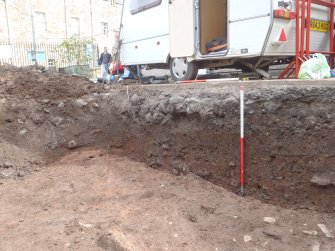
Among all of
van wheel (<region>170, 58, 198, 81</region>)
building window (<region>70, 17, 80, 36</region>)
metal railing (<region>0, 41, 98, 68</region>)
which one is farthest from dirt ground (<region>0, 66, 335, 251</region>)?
building window (<region>70, 17, 80, 36</region>)

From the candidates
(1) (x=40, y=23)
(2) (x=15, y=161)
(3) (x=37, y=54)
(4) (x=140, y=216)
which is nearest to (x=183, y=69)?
(2) (x=15, y=161)

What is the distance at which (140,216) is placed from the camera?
156 inches

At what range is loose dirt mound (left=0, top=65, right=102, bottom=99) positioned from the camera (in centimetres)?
688

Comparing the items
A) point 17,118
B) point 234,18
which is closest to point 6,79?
point 17,118

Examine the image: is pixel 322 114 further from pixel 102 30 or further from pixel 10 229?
pixel 102 30

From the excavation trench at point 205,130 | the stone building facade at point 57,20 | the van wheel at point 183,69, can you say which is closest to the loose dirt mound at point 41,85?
the excavation trench at point 205,130

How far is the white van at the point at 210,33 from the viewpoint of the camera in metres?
5.43

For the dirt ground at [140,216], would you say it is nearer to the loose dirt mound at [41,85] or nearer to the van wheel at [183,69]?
the loose dirt mound at [41,85]

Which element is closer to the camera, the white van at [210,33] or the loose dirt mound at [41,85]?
the white van at [210,33]

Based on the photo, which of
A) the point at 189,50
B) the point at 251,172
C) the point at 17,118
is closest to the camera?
the point at 251,172

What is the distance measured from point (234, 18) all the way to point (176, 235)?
3.84 m

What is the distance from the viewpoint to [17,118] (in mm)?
6172

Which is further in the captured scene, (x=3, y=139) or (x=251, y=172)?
(x=3, y=139)

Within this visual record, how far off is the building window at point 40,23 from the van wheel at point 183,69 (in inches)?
853
